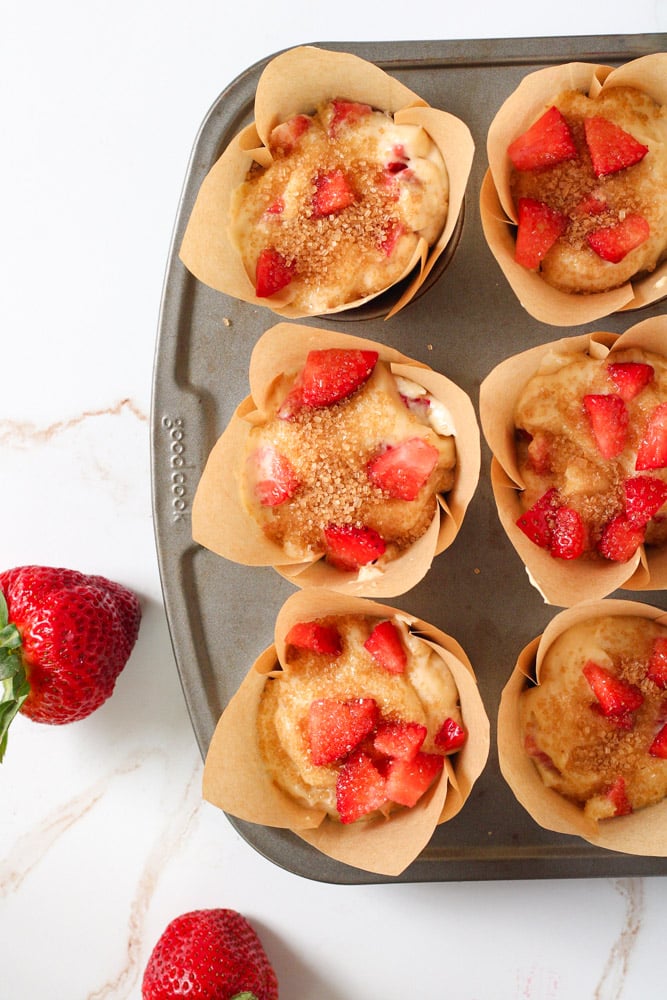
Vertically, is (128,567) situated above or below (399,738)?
above

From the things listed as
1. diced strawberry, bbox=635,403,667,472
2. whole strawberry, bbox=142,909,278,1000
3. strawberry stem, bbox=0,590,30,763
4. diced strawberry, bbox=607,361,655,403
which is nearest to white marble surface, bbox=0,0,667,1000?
whole strawberry, bbox=142,909,278,1000

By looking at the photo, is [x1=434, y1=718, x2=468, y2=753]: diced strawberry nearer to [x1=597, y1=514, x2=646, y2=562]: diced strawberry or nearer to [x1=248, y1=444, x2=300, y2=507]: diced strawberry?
[x1=597, y1=514, x2=646, y2=562]: diced strawberry

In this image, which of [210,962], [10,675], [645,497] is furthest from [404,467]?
[210,962]

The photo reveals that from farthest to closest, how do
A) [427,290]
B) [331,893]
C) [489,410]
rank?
[331,893], [427,290], [489,410]

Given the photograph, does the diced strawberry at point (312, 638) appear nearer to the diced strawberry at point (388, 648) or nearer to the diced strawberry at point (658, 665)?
the diced strawberry at point (388, 648)

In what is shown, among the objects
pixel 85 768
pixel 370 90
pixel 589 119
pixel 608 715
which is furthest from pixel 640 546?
pixel 85 768

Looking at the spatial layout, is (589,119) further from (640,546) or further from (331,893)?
(331,893)

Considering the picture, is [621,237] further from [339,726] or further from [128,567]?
[128,567]
